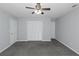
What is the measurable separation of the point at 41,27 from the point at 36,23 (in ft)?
1.91

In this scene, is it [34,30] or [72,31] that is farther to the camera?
[34,30]

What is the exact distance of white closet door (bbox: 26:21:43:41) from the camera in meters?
7.56

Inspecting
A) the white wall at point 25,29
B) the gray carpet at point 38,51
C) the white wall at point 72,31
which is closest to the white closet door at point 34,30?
the white wall at point 25,29

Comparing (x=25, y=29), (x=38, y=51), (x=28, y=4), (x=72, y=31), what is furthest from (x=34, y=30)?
(x=28, y=4)

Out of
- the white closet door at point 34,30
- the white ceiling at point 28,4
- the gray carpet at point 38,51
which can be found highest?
the white ceiling at point 28,4

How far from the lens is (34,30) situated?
7.59 meters

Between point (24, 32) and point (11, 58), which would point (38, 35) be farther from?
point (11, 58)

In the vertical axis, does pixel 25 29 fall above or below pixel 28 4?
below

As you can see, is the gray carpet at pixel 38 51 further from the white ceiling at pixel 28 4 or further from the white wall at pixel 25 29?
the white wall at pixel 25 29

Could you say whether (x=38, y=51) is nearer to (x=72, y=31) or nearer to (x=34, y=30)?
(x=72, y=31)

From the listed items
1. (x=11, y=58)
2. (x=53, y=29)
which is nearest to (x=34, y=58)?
(x=11, y=58)

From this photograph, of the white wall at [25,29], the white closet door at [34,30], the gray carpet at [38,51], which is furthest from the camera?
the white closet door at [34,30]

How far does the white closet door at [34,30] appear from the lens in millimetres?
7559

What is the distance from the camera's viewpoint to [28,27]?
754 centimetres
